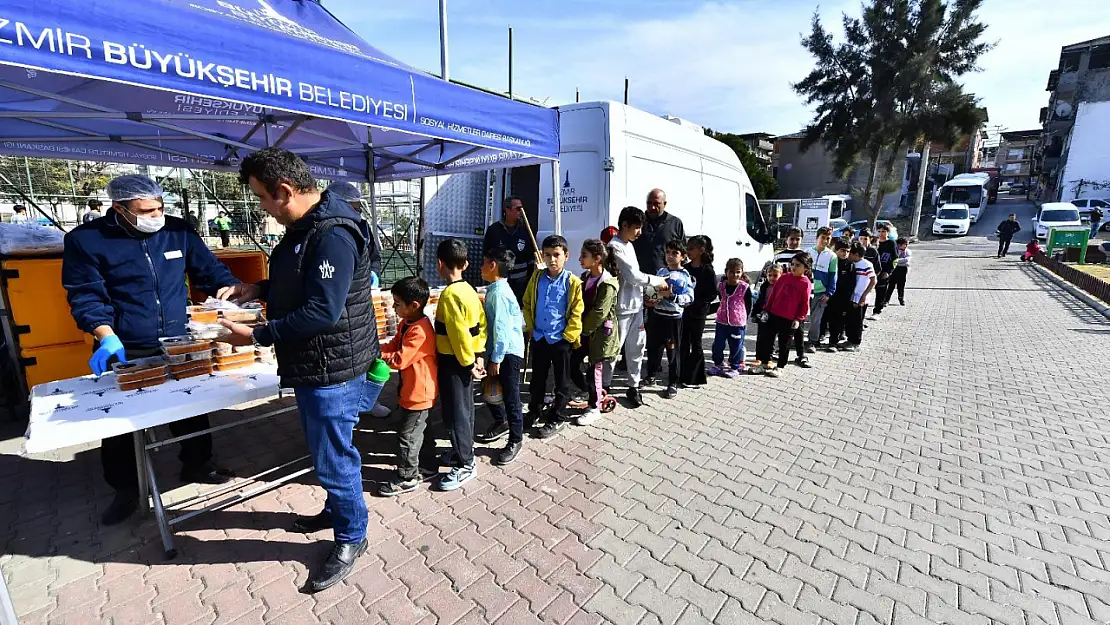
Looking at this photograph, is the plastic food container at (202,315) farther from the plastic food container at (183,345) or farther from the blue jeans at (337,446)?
the blue jeans at (337,446)

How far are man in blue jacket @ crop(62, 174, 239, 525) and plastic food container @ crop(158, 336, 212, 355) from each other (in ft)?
0.50

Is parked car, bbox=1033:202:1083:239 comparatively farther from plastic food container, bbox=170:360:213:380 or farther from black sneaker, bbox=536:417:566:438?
plastic food container, bbox=170:360:213:380

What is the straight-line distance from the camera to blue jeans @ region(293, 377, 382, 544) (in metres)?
2.32

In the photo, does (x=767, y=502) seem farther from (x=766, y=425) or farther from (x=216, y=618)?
(x=216, y=618)

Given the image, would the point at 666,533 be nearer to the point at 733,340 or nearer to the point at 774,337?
the point at 733,340

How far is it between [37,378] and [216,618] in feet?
11.0

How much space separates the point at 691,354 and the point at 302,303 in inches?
165

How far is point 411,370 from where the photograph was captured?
3158mm

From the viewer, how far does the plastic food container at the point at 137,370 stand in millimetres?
2658

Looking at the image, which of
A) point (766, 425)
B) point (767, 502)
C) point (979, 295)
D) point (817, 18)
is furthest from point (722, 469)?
point (817, 18)

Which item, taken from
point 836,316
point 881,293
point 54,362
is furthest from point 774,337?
point 54,362

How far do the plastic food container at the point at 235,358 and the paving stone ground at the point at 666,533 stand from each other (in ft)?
2.89

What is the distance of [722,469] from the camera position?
3.70 m

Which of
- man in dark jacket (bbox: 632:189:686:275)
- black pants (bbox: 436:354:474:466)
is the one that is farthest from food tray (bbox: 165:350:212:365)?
man in dark jacket (bbox: 632:189:686:275)
